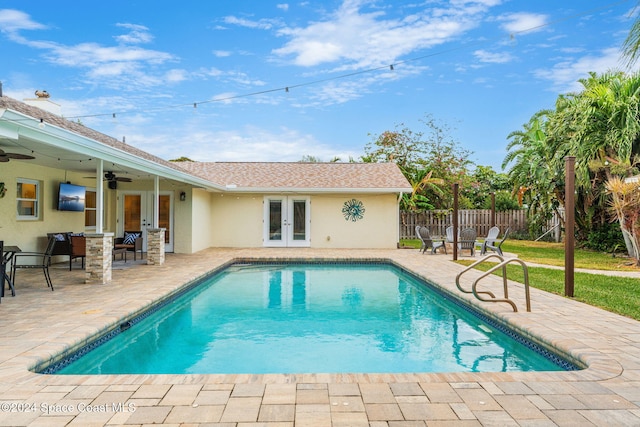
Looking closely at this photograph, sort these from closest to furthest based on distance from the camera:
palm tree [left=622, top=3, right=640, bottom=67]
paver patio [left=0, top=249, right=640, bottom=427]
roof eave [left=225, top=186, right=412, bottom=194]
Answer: paver patio [left=0, top=249, right=640, bottom=427]
palm tree [left=622, top=3, right=640, bottom=67]
roof eave [left=225, top=186, right=412, bottom=194]

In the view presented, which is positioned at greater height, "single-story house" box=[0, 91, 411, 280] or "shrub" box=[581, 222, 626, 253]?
"single-story house" box=[0, 91, 411, 280]

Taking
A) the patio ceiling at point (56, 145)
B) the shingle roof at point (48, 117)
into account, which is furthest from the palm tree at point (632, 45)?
the shingle roof at point (48, 117)

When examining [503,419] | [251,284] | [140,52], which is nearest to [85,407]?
[503,419]

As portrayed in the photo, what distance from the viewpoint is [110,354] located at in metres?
5.35

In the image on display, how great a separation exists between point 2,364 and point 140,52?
1600 centimetres

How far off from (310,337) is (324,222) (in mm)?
11743

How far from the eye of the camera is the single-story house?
12266 millimetres

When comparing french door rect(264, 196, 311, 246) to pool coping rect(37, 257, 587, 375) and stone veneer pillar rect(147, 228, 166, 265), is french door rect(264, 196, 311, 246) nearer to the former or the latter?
stone veneer pillar rect(147, 228, 166, 265)

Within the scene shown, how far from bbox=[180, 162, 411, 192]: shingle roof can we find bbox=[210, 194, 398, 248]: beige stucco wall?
617 millimetres

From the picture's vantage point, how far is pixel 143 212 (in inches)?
618

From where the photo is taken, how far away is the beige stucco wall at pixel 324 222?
18.1 metres

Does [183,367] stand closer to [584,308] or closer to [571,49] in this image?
[584,308]

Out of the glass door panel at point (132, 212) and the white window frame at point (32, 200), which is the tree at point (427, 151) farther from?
the white window frame at point (32, 200)

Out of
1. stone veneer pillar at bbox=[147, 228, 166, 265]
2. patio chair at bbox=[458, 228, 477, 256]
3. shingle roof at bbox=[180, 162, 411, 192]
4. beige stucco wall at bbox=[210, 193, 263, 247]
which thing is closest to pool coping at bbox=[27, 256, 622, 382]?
stone veneer pillar at bbox=[147, 228, 166, 265]
